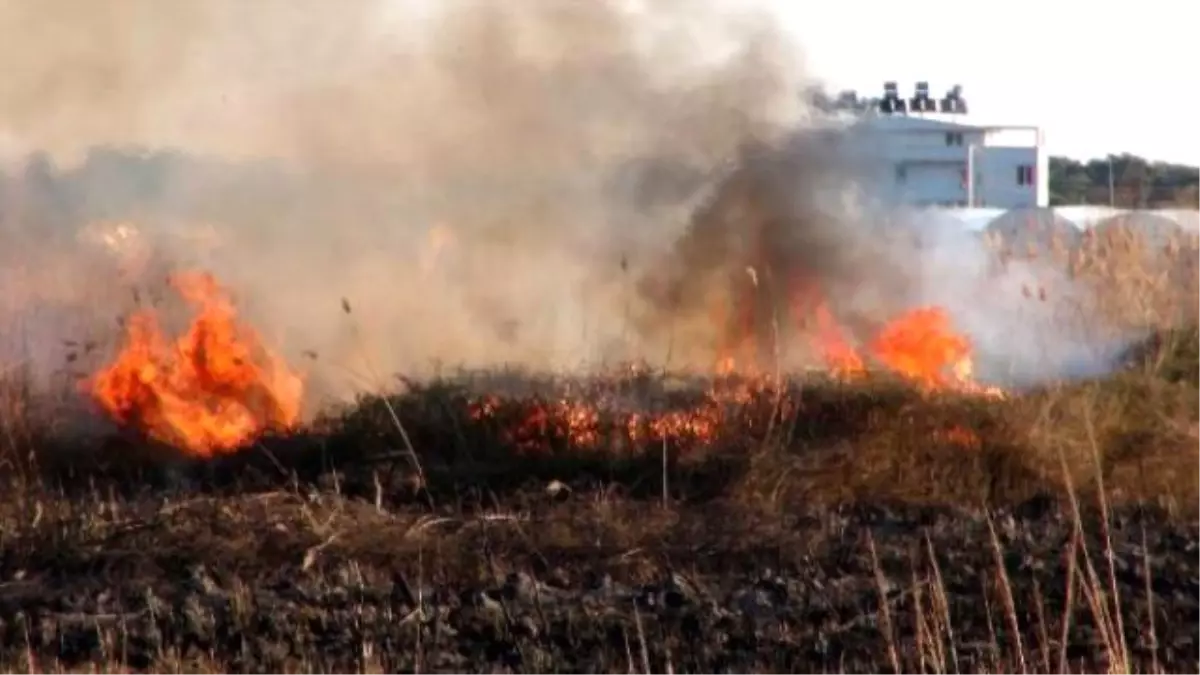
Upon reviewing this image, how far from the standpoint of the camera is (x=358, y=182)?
15.7 m

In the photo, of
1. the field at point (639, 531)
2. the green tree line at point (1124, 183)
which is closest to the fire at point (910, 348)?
the field at point (639, 531)

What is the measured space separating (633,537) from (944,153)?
2723 centimetres

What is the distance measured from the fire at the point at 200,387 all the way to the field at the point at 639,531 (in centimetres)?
29

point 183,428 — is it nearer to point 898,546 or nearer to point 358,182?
point 358,182

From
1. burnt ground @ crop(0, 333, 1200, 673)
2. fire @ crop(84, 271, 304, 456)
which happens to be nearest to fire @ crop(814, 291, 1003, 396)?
burnt ground @ crop(0, 333, 1200, 673)

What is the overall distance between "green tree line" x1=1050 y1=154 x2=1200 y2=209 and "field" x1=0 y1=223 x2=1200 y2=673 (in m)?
16.3

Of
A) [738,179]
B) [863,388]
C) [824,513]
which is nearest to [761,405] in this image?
[863,388]

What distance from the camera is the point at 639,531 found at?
30.6 feet

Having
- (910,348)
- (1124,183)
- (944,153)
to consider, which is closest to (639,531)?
(910,348)

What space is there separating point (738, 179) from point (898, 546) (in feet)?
20.5

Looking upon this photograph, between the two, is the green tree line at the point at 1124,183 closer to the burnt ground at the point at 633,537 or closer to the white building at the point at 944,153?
the white building at the point at 944,153

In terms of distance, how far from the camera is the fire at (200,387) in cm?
1198

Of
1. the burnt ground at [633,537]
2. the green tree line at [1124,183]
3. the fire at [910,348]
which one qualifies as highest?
the green tree line at [1124,183]

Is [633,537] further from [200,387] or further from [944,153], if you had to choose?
[944,153]
